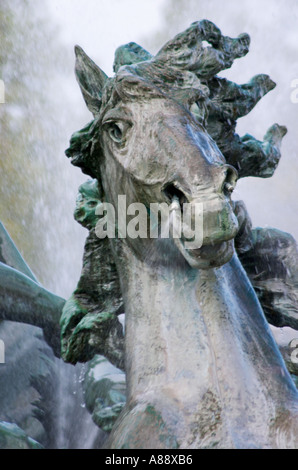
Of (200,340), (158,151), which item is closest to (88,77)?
(158,151)

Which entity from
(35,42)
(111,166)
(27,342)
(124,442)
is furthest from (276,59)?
(124,442)

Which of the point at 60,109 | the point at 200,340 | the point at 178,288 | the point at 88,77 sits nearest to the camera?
the point at 200,340

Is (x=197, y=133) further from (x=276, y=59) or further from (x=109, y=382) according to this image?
(x=276, y=59)

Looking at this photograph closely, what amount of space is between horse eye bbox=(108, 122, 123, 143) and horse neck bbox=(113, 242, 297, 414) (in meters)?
0.31

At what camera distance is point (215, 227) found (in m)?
1.29

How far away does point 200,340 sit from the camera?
149 centimetres

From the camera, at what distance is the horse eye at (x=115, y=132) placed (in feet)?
5.40

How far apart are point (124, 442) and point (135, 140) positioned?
2.12 feet

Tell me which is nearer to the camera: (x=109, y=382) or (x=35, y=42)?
(x=109, y=382)

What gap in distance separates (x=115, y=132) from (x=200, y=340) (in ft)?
1.74

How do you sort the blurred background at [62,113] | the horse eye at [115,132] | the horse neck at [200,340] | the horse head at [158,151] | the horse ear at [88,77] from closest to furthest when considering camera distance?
1. the horse head at [158,151]
2. the horse neck at [200,340]
3. the horse eye at [115,132]
4. the horse ear at [88,77]
5. the blurred background at [62,113]

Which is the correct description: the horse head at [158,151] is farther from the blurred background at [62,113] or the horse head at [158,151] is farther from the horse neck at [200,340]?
the blurred background at [62,113]

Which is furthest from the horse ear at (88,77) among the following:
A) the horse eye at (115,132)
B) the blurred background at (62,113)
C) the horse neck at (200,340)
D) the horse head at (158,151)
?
the blurred background at (62,113)

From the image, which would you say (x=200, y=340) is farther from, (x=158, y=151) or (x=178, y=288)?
(x=158, y=151)
